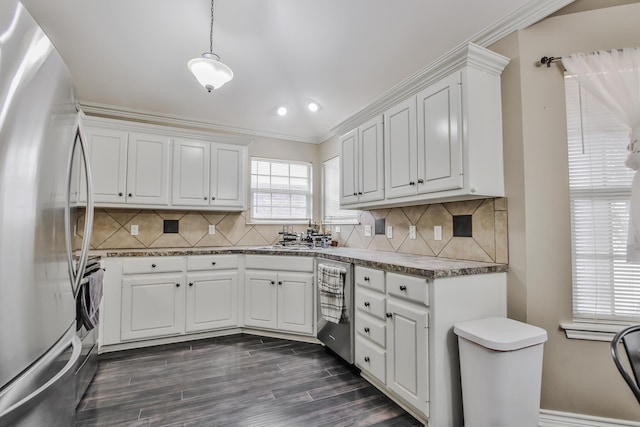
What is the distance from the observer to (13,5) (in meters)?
0.73

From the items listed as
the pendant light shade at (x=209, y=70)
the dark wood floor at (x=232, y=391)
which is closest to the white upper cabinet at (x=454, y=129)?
the pendant light shade at (x=209, y=70)

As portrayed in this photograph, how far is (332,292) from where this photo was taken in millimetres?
2609

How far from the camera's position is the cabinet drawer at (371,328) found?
2113 mm

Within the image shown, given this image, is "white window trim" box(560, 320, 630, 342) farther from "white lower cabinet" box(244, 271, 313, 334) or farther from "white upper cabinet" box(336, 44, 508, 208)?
"white lower cabinet" box(244, 271, 313, 334)

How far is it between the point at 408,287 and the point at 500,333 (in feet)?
1.70

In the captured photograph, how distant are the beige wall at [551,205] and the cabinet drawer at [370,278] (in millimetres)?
821

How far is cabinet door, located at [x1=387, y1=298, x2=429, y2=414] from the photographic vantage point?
178cm

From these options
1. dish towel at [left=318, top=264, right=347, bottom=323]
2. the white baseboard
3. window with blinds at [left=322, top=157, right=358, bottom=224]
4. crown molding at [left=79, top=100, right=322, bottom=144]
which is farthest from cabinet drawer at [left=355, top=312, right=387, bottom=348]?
crown molding at [left=79, top=100, right=322, bottom=144]

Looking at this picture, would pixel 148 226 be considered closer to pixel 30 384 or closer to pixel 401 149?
pixel 401 149

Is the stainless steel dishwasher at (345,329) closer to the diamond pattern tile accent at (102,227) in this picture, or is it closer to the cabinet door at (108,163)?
the cabinet door at (108,163)

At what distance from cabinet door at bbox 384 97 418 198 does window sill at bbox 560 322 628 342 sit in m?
1.24

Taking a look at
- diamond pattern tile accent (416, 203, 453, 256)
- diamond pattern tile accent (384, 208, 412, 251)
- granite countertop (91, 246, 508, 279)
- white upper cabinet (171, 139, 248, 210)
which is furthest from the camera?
white upper cabinet (171, 139, 248, 210)

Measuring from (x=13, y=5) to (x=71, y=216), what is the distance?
0.72 metres

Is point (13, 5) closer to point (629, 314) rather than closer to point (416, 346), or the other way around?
point (416, 346)
